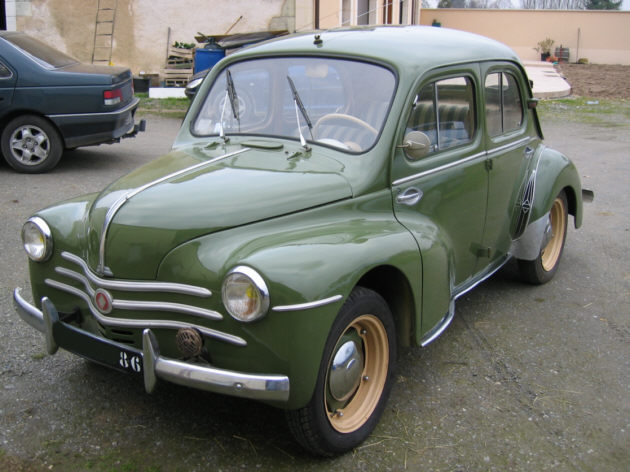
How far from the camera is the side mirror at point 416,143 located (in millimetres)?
3510

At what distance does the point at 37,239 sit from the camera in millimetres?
3287

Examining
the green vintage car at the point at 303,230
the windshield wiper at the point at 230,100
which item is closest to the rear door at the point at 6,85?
the green vintage car at the point at 303,230

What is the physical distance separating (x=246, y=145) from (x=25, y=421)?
178cm

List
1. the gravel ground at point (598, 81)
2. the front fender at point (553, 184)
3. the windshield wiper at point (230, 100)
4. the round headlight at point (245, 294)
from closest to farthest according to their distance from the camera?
the round headlight at point (245, 294) < the windshield wiper at point (230, 100) < the front fender at point (553, 184) < the gravel ground at point (598, 81)

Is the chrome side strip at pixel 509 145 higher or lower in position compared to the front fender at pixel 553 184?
higher

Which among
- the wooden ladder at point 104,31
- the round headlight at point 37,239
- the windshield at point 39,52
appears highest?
the wooden ladder at point 104,31

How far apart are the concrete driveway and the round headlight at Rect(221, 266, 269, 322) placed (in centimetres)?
78

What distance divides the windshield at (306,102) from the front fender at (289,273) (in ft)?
2.38

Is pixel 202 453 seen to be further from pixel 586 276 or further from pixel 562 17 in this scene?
pixel 562 17

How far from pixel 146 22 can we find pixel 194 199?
580 inches

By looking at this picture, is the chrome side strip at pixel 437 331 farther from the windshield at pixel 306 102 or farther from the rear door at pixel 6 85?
the rear door at pixel 6 85

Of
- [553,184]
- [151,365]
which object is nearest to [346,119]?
[151,365]

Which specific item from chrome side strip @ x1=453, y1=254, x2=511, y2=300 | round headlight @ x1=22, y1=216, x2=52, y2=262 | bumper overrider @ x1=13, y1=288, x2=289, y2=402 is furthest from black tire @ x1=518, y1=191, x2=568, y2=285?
round headlight @ x1=22, y1=216, x2=52, y2=262

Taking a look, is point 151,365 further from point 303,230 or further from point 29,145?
point 29,145
